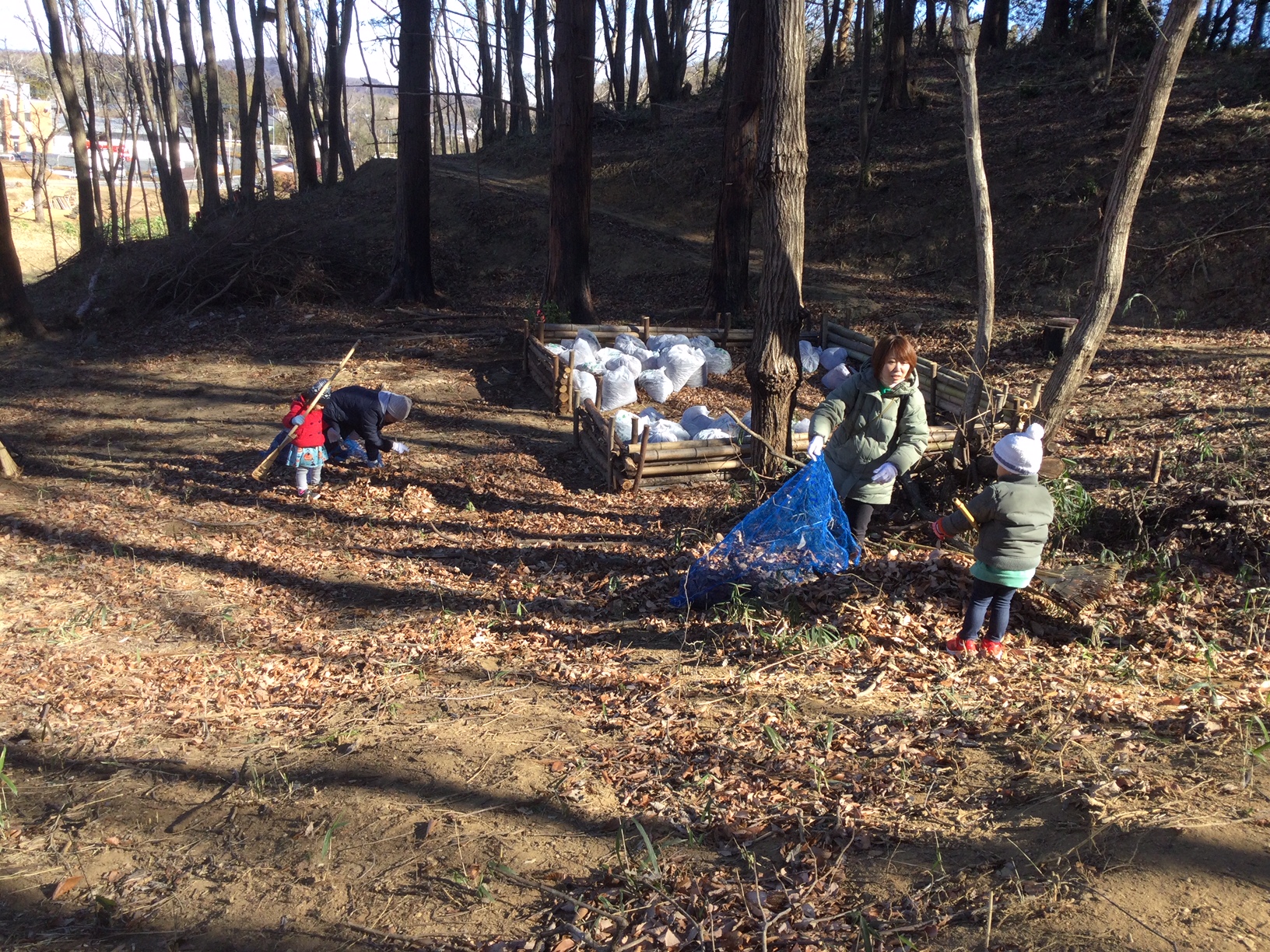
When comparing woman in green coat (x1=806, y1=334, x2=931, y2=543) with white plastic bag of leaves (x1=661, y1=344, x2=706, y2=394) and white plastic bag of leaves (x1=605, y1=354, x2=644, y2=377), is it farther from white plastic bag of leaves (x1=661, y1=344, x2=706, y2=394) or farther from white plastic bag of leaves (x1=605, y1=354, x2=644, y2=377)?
white plastic bag of leaves (x1=661, y1=344, x2=706, y2=394)

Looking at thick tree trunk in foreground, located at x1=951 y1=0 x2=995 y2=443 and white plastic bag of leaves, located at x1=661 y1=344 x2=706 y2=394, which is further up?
thick tree trunk in foreground, located at x1=951 y1=0 x2=995 y2=443

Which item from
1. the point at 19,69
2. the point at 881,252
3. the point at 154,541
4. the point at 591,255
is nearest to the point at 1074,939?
the point at 154,541

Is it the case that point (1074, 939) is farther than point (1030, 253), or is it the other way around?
point (1030, 253)

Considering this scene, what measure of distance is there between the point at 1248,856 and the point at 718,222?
1256 centimetres

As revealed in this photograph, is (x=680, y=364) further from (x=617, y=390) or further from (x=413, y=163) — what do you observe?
(x=413, y=163)

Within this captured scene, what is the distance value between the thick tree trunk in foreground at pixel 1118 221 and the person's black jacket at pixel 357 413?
602 centimetres

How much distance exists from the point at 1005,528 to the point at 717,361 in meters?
7.73

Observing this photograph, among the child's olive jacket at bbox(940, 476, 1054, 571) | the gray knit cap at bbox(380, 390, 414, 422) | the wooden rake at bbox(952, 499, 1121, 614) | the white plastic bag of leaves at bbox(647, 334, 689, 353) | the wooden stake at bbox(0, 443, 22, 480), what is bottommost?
the wooden rake at bbox(952, 499, 1121, 614)

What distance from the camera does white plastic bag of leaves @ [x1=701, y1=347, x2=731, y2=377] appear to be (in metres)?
11.8

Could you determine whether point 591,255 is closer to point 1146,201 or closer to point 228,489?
point 1146,201

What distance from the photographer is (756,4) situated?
39.9 ft

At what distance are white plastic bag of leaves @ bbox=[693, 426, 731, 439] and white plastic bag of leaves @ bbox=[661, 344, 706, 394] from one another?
2599 millimetres

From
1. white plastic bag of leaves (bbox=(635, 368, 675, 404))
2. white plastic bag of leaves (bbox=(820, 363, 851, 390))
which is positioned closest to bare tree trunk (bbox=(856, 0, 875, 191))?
white plastic bag of leaves (bbox=(820, 363, 851, 390))

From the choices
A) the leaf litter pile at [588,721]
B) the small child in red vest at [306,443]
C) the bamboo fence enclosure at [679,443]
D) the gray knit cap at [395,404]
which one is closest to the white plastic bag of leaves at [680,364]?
the bamboo fence enclosure at [679,443]
